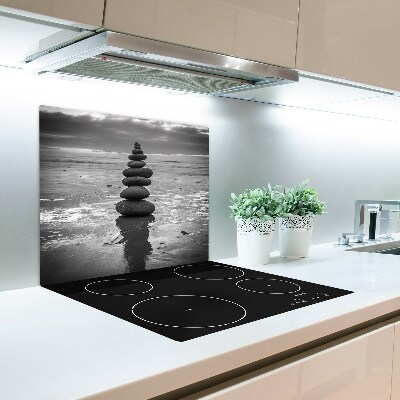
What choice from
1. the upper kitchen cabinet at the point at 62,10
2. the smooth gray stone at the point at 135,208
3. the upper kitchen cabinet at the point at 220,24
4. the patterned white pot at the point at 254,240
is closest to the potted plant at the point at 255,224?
the patterned white pot at the point at 254,240

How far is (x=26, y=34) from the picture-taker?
1184mm

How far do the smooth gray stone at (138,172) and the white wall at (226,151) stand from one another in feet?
0.65

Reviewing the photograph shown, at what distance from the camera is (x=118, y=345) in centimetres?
105

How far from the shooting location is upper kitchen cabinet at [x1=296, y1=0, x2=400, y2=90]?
64.3 inches

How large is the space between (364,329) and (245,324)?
425mm

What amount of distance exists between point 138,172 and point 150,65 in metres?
0.54

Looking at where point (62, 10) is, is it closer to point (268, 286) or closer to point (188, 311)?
point (188, 311)

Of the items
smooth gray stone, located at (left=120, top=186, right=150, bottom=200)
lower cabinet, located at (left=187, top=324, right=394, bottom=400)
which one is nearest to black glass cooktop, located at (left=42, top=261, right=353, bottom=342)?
lower cabinet, located at (left=187, top=324, right=394, bottom=400)

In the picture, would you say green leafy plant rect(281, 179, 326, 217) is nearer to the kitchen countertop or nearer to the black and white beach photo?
the black and white beach photo

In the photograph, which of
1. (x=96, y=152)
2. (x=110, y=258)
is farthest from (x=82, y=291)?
(x=96, y=152)

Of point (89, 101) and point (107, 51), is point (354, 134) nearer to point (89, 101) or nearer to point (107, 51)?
point (89, 101)

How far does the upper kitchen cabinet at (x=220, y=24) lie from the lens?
120 cm

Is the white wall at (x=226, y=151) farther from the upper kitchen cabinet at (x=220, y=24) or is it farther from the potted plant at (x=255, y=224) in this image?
the upper kitchen cabinet at (x=220, y=24)

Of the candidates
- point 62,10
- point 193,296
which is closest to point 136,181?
point 193,296
